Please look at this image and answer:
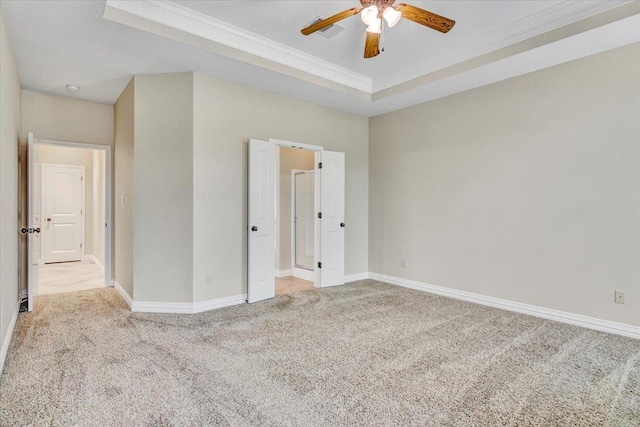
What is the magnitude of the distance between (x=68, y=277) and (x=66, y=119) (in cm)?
272

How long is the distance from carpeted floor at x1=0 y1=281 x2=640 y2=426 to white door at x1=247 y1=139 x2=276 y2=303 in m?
0.47

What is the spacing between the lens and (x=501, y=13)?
10.1ft

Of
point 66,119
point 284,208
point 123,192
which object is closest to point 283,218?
point 284,208

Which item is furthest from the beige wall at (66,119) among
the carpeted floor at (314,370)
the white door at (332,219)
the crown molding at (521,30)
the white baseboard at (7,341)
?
the crown molding at (521,30)

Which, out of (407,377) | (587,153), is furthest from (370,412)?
(587,153)

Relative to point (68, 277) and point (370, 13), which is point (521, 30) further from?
point (68, 277)

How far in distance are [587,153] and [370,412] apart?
333 centimetres

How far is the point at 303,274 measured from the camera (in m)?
5.71

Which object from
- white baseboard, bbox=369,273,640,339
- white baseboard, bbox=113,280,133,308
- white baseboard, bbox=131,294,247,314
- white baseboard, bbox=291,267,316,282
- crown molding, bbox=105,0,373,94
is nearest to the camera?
crown molding, bbox=105,0,373,94

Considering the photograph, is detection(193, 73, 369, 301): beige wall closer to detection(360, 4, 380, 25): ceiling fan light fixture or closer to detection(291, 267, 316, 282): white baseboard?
detection(291, 267, 316, 282): white baseboard

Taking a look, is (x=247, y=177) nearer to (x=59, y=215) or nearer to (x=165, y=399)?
(x=165, y=399)

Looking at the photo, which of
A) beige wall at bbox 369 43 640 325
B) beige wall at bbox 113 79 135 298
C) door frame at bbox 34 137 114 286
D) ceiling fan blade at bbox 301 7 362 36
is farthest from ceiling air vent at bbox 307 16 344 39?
door frame at bbox 34 137 114 286

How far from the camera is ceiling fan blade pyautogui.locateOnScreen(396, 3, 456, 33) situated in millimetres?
2455

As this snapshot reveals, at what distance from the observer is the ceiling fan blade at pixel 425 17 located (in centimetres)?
246
